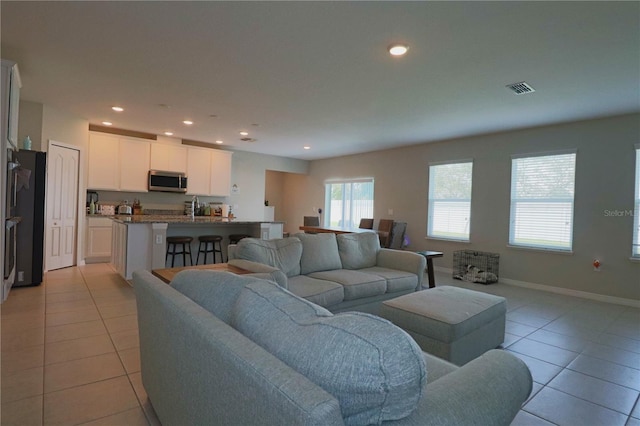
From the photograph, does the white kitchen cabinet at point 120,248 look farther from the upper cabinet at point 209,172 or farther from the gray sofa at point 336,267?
the upper cabinet at point 209,172

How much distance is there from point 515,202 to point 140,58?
5803 mm

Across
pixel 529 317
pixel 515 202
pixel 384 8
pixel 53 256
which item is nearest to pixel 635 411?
pixel 529 317

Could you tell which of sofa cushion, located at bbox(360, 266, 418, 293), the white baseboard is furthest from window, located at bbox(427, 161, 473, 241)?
sofa cushion, located at bbox(360, 266, 418, 293)

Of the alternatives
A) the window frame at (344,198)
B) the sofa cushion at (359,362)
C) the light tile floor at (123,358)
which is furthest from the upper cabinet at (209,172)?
the sofa cushion at (359,362)

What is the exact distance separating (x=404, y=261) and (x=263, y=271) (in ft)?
6.65

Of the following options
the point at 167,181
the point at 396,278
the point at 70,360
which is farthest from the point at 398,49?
the point at 167,181

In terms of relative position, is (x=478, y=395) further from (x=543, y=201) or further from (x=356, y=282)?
(x=543, y=201)

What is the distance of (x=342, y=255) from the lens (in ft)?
13.1

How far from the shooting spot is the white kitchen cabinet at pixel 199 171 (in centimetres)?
752

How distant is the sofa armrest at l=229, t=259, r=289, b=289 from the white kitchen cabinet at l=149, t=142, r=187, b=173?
4997 millimetres

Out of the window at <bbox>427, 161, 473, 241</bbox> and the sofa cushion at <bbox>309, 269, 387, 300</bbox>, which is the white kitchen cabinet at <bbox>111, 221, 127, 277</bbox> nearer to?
the sofa cushion at <bbox>309, 269, 387, 300</bbox>

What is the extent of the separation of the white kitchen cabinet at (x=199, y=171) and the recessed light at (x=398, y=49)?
18.7 ft

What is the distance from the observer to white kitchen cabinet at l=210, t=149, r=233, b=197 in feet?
25.7

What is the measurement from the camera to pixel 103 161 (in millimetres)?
6395
